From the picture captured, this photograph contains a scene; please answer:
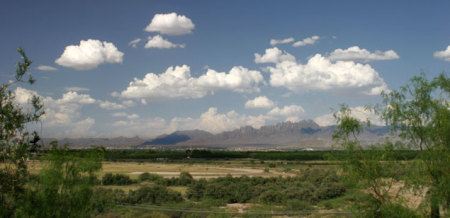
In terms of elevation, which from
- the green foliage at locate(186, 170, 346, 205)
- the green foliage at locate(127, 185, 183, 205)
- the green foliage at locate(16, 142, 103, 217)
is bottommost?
the green foliage at locate(186, 170, 346, 205)

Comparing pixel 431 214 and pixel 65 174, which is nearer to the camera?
pixel 65 174

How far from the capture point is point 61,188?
1182cm

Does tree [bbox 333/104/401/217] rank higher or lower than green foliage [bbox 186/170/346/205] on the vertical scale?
higher

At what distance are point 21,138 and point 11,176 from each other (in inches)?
49.5

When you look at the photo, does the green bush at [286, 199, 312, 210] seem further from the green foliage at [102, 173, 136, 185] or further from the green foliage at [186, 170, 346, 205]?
the green foliage at [102, 173, 136, 185]

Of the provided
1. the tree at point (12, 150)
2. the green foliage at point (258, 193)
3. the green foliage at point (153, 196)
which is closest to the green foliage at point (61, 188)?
the tree at point (12, 150)

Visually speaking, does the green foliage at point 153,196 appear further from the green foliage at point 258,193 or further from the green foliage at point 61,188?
the green foliage at point 61,188

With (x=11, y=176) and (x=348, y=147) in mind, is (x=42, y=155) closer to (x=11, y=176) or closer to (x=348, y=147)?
(x=11, y=176)

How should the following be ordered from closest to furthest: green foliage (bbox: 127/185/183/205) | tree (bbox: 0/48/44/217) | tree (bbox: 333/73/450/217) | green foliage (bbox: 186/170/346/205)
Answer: tree (bbox: 0/48/44/217) < tree (bbox: 333/73/450/217) < green foliage (bbox: 127/185/183/205) < green foliage (bbox: 186/170/346/205)

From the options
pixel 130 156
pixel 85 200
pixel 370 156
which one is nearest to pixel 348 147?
pixel 370 156

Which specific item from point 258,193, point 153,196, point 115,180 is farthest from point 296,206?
point 115,180

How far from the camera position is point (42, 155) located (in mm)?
11703

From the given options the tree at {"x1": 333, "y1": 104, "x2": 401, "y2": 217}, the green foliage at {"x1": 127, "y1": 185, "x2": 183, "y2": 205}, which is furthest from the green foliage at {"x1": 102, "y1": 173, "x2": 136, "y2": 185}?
the tree at {"x1": 333, "y1": 104, "x2": 401, "y2": 217}

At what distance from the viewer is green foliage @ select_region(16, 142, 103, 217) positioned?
11.1 metres
